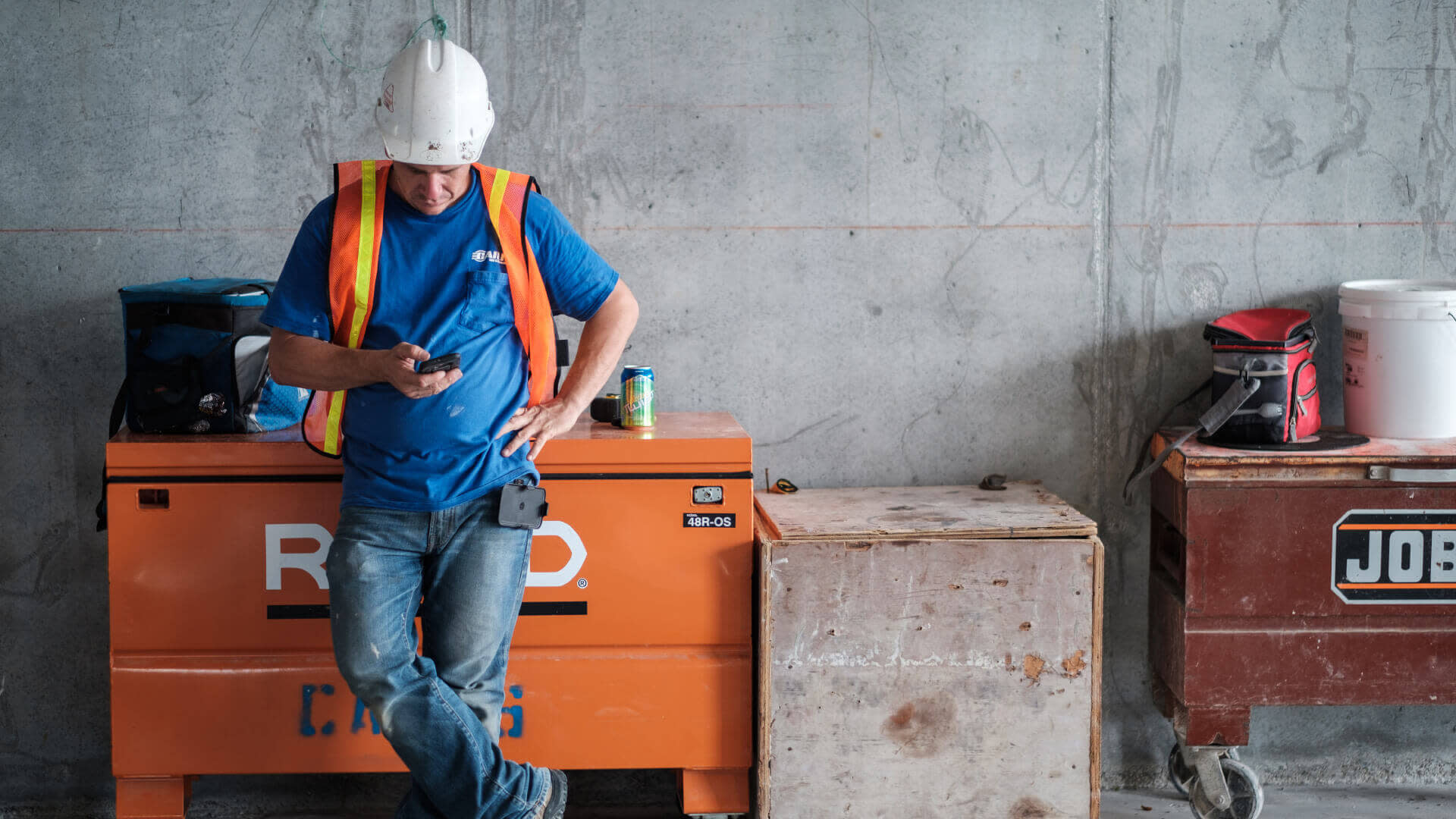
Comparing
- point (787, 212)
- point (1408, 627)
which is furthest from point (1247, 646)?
point (787, 212)

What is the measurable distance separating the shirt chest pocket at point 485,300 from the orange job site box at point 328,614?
20.1 inches

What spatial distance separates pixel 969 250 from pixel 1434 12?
1530mm

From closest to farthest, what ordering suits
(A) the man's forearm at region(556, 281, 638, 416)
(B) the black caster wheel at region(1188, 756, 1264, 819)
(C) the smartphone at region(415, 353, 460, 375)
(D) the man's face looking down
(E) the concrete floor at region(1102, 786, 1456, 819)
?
(C) the smartphone at region(415, 353, 460, 375) → (D) the man's face looking down → (A) the man's forearm at region(556, 281, 638, 416) → (B) the black caster wheel at region(1188, 756, 1264, 819) → (E) the concrete floor at region(1102, 786, 1456, 819)

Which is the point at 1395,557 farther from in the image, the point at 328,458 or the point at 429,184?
the point at 328,458

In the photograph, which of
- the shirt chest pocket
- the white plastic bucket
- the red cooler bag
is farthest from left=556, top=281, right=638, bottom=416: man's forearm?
the white plastic bucket

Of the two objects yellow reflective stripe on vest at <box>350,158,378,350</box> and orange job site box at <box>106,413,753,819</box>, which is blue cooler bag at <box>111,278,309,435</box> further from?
yellow reflective stripe on vest at <box>350,158,378,350</box>

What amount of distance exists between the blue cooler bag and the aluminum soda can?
3.17 ft

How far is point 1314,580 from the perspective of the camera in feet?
10.2

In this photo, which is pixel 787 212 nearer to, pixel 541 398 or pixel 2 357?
pixel 541 398

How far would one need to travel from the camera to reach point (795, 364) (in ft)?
11.5

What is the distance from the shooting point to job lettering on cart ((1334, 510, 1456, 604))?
122 inches

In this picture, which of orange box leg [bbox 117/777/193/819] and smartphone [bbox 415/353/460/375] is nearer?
smartphone [bbox 415/353/460/375]

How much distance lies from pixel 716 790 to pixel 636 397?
3.46 feet

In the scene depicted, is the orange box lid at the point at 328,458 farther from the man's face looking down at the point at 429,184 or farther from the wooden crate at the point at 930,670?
the man's face looking down at the point at 429,184
